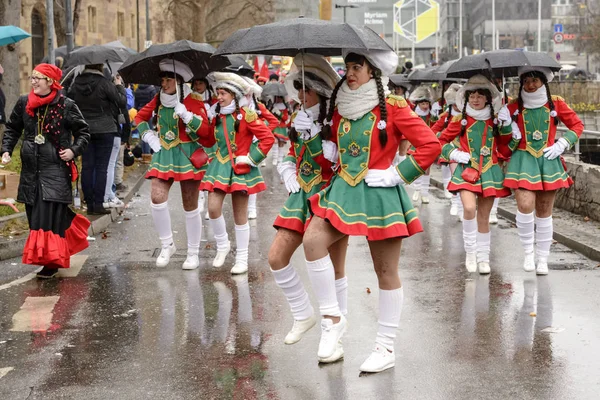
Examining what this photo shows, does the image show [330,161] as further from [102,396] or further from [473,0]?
[473,0]

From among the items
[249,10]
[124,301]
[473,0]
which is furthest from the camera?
[473,0]

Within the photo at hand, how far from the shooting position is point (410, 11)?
89.1m

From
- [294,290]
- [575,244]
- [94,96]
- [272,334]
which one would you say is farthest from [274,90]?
[294,290]

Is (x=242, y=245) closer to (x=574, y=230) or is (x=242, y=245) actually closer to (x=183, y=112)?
(x=183, y=112)

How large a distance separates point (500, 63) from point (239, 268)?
295 centimetres

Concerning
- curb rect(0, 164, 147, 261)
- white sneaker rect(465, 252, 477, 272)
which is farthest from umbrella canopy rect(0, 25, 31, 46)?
white sneaker rect(465, 252, 477, 272)

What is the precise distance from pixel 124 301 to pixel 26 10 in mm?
29907

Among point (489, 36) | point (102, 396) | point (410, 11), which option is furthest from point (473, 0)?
point (102, 396)

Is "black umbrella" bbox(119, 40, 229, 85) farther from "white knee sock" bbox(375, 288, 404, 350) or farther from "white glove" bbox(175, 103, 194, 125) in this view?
"white knee sock" bbox(375, 288, 404, 350)

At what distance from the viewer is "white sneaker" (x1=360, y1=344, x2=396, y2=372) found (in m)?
6.29

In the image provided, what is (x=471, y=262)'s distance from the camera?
10.1m

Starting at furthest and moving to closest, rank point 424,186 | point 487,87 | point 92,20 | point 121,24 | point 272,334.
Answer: point 121,24 → point 92,20 → point 424,186 → point 487,87 → point 272,334

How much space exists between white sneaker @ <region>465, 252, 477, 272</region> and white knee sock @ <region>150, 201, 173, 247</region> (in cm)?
280

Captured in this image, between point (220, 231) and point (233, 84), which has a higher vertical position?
point (233, 84)
